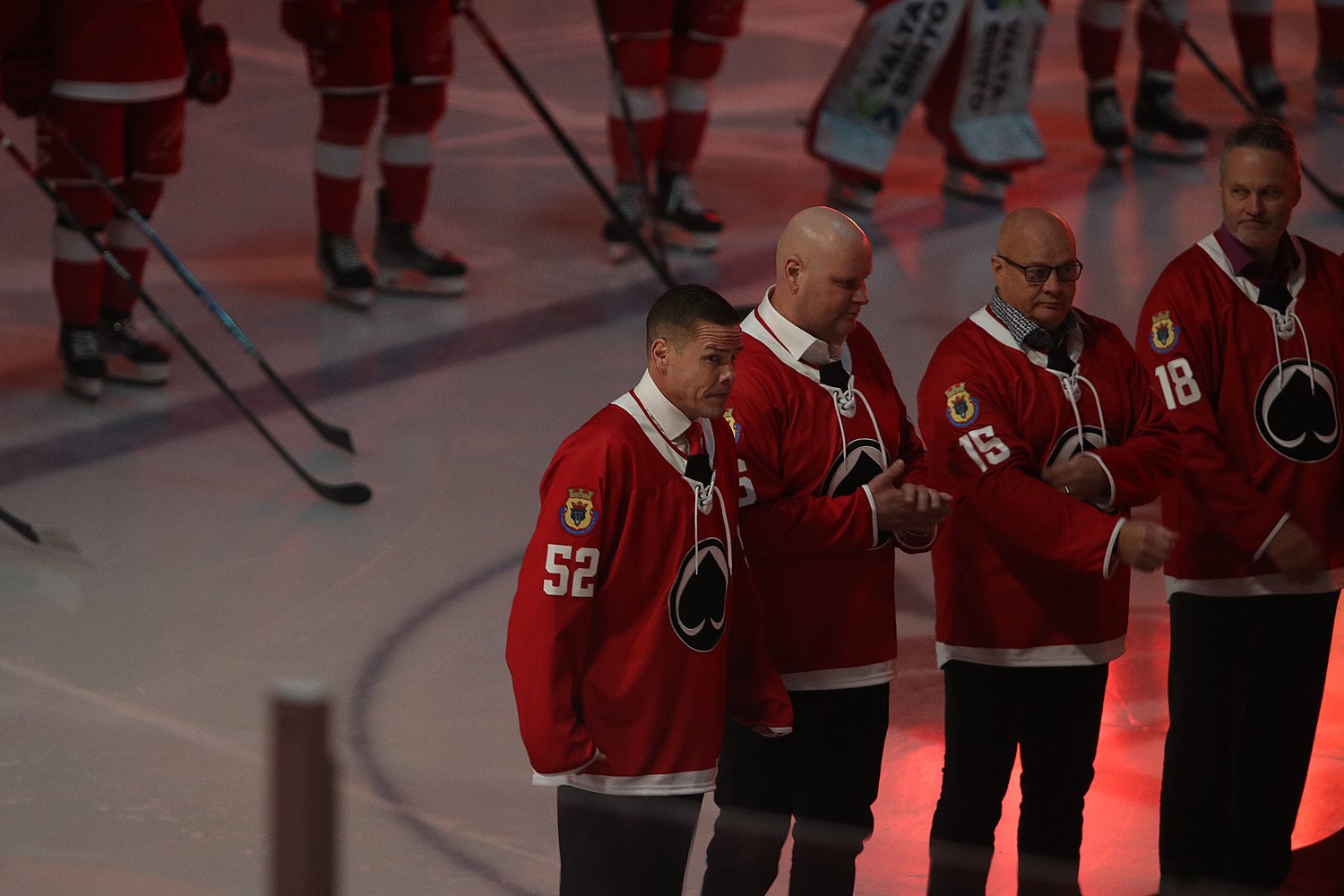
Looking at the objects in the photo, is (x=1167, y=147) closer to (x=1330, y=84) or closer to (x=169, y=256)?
(x=1330, y=84)

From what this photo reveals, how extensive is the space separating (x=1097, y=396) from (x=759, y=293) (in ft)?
10.9

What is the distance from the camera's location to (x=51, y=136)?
15.0ft

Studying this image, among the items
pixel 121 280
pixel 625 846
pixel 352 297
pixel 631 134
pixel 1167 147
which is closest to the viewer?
pixel 625 846

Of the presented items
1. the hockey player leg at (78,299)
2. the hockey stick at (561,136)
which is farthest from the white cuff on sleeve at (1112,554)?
the hockey stick at (561,136)

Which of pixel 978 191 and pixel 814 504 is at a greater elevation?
pixel 814 504

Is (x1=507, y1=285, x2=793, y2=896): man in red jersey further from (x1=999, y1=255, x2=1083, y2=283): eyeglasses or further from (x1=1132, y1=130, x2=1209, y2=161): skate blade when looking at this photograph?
(x1=1132, y1=130, x2=1209, y2=161): skate blade

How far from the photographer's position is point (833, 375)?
231 cm

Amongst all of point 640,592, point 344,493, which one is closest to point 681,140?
point 344,493

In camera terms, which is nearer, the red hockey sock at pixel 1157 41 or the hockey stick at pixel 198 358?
the hockey stick at pixel 198 358

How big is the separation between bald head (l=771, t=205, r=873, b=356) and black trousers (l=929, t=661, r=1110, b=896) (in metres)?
0.50

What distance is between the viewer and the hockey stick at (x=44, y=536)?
3.93 m

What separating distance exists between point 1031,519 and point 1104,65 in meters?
5.33

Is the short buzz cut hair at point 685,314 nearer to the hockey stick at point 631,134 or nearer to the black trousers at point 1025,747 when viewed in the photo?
the black trousers at point 1025,747

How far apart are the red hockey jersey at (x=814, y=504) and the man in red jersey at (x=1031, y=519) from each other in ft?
0.34
